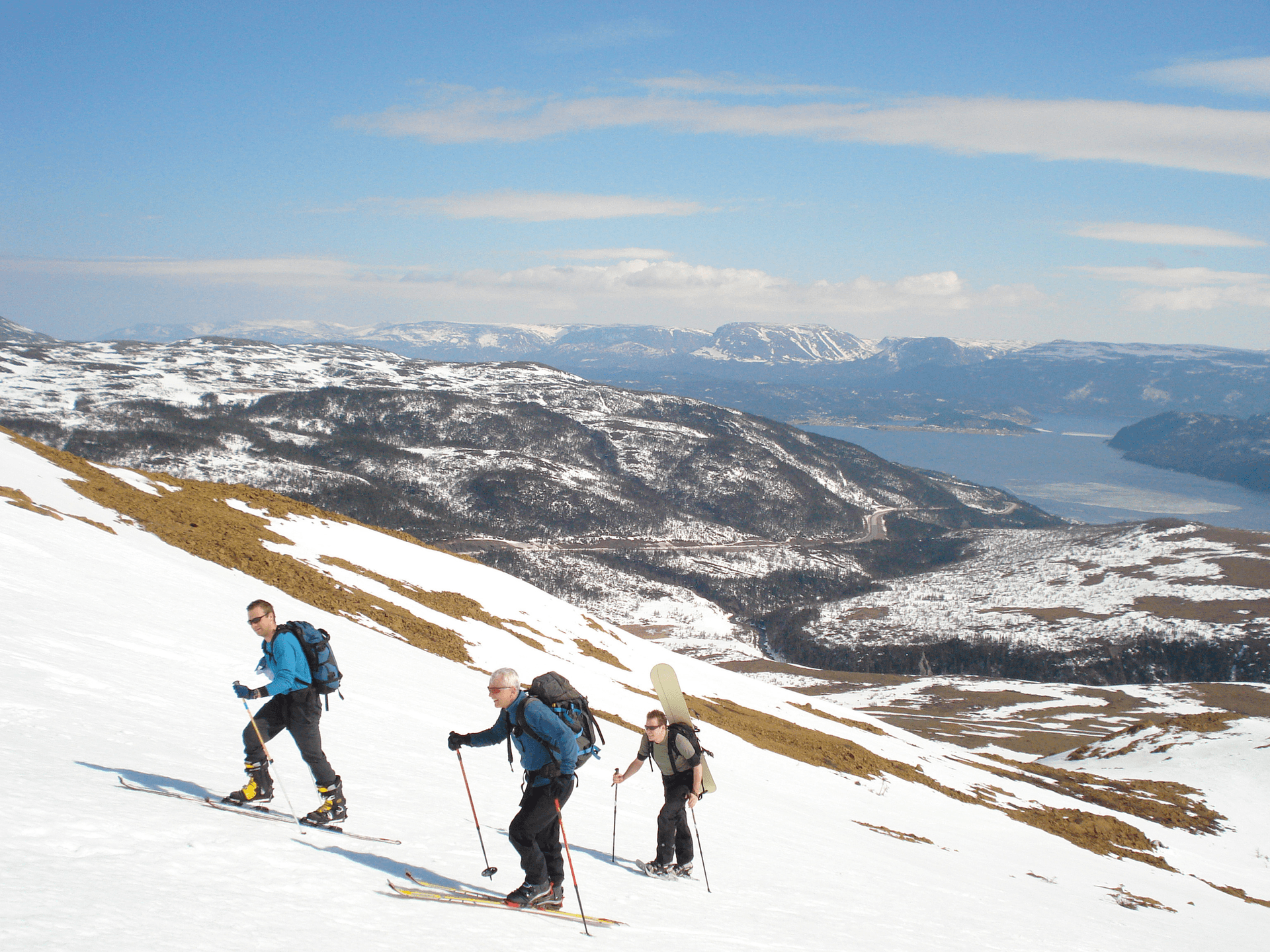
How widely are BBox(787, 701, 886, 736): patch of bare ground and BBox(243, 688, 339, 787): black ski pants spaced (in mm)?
42997

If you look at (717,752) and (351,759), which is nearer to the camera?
(351,759)

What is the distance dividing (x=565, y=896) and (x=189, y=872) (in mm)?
4526

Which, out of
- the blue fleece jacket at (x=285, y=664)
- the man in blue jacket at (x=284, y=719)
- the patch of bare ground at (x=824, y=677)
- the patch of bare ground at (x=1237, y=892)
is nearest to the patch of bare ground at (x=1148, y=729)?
the patch of bare ground at (x=1237, y=892)

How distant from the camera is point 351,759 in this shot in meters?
12.8

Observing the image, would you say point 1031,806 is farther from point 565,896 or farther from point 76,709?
point 76,709

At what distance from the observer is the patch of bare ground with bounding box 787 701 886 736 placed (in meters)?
48.4

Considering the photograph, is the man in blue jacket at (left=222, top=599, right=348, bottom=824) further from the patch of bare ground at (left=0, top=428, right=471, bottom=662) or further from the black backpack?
the patch of bare ground at (left=0, top=428, right=471, bottom=662)

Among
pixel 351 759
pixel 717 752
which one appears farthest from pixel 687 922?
pixel 717 752

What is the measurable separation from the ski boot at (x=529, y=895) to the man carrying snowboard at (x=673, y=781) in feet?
9.02

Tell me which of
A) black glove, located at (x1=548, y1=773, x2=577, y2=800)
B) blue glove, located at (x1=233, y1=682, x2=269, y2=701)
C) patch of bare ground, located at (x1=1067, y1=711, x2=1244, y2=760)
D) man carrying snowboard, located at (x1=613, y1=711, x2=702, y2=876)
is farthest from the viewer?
patch of bare ground, located at (x1=1067, y1=711, x2=1244, y2=760)

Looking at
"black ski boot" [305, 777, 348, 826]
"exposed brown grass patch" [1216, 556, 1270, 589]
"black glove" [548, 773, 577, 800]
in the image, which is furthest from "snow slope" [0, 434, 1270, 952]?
"exposed brown grass patch" [1216, 556, 1270, 589]

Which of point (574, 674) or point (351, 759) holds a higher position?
point (351, 759)

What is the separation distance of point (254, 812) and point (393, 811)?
2035mm

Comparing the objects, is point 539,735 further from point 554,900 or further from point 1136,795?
point 1136,795
